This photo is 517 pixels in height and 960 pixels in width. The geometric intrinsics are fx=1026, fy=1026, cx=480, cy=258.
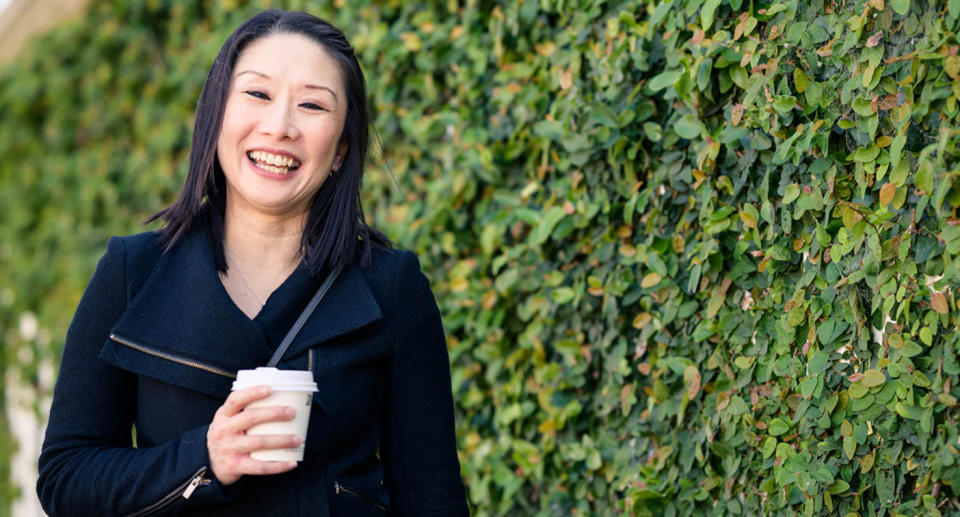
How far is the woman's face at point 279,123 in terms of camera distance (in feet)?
6.89

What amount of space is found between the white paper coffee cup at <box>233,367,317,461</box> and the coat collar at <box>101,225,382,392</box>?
0.53ft

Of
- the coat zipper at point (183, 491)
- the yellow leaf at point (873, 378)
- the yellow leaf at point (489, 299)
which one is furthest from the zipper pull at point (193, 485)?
the yellow leaf at point (489, 299)

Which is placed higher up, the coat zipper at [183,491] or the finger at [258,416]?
the finger at [258,416]

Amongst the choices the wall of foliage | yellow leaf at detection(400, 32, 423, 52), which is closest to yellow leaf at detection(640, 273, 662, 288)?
the wall of foliage

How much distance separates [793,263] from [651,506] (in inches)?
28.6

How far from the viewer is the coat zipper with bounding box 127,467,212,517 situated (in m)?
1.84

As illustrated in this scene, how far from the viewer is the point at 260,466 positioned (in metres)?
1.81

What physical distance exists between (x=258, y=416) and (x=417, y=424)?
1.43ft

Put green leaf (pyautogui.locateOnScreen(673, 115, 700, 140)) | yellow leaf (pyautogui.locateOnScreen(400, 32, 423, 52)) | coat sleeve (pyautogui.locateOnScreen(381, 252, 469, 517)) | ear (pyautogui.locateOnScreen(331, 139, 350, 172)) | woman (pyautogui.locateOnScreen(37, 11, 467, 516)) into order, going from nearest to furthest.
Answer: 1. woman (pyautogui.locateOnScreen(37, 11, 467, 516))
2. coat sleeve (pyautogui.locateOnScreen(381, 252, 469, 517))
3. ear (pyautogui.locateOnScreen(331, 139, 350, 172))
4. green leaf (pyautogui.locateOnScreen(673, 115, 700, 140))
5. yellow leaf (pyautogui.locateOnScreen(400, 32, 423, 52))

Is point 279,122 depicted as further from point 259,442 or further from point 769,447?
point 769,447

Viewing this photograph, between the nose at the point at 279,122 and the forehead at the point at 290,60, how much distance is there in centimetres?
6

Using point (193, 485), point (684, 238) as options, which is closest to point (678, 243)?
point (684, 238)

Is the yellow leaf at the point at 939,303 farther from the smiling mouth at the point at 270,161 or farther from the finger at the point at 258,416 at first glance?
the smiling mouth at the point at 270,161

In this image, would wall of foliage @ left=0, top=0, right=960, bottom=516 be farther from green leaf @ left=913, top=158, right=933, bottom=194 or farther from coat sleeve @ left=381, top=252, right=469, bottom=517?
coat sleeve @ left=381, top=252, right=469, bottom=517
